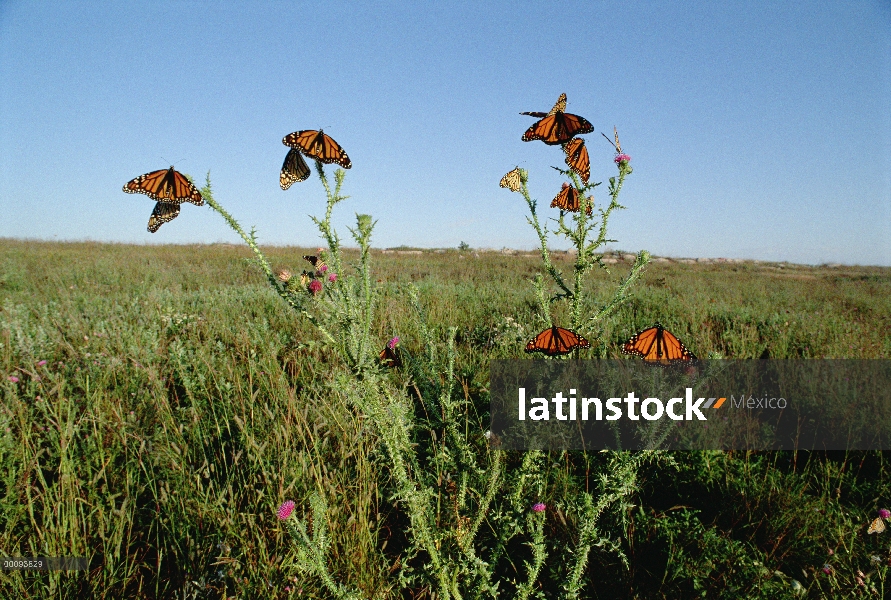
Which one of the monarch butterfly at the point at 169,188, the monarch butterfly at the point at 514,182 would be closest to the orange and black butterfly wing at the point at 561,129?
the monarch butterfly at the point at 514,182

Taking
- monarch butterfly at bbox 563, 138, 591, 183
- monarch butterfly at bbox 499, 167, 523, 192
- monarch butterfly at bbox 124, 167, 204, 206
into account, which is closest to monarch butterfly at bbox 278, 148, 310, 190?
monarch butterfly at bbox 124, 167, 204, 206

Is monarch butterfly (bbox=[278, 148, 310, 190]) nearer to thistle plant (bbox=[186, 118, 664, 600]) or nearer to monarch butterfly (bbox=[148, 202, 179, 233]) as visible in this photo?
thistle plant (bbox=[186, 118, 664, 600])

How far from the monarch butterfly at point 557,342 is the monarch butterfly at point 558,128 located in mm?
682

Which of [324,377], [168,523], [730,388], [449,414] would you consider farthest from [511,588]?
[730,388]

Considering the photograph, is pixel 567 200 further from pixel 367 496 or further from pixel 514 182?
pixel 367 496

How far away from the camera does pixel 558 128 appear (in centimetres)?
160

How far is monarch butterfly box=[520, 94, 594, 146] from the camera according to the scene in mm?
1587

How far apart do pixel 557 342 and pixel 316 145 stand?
0.99 metres

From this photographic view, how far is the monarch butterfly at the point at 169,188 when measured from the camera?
134 cm

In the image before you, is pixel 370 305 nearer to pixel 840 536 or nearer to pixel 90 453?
pixel 90 453

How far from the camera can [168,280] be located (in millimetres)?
8875

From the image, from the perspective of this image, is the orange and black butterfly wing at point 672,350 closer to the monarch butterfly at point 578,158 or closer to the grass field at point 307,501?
the grass field at point 307,501

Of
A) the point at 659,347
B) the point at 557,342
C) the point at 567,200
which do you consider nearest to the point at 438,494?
the point at 557,342

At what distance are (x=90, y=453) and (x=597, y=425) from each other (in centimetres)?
290
